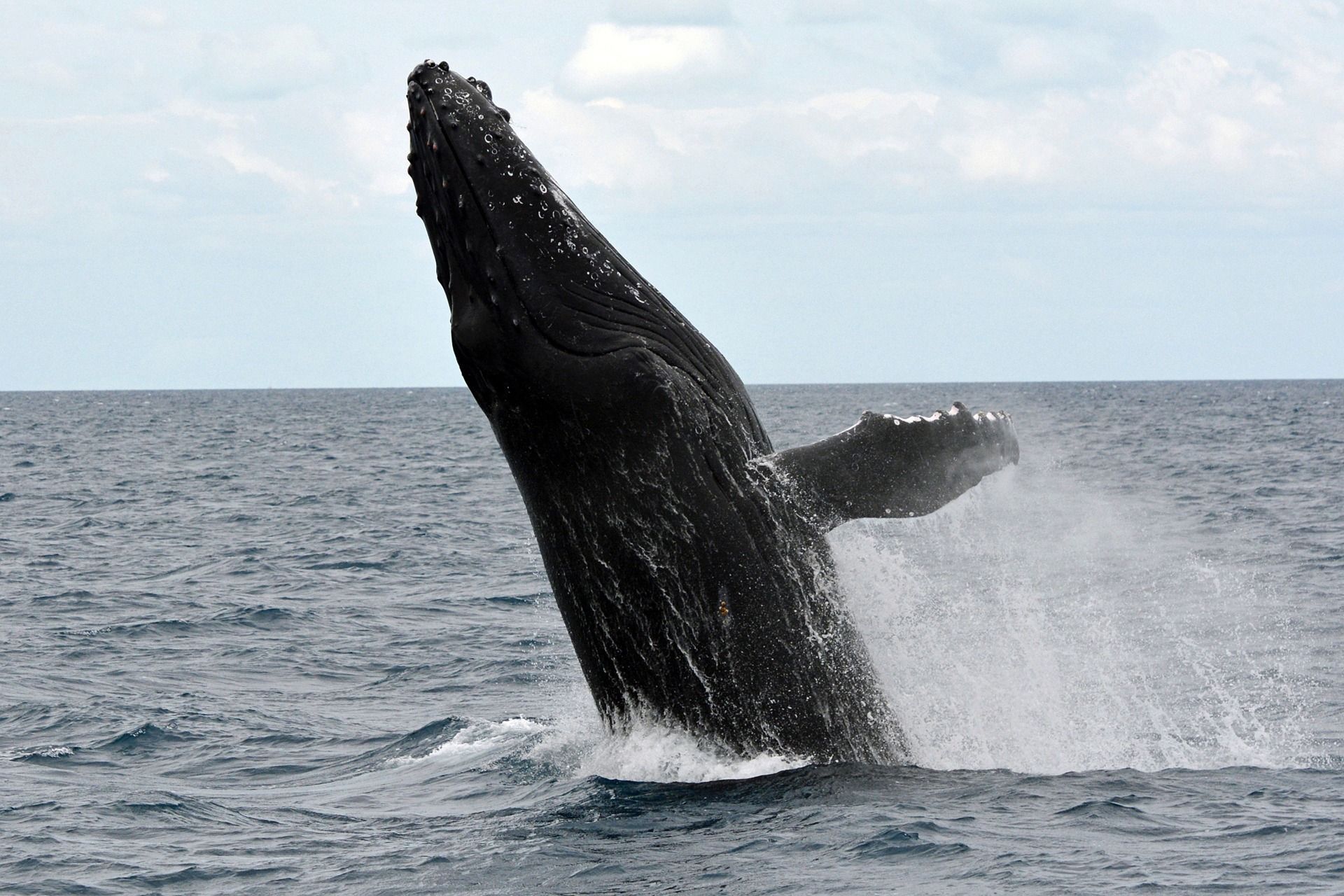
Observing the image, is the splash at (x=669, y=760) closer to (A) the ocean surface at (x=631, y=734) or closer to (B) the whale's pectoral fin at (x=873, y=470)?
(A) the ocean surface at (x=631, y=734)

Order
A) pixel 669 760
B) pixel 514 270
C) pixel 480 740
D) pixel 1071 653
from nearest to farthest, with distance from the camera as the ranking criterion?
pixel 514 270 → pixel 669 760 → pixel 480 740 → pixel 1071 653

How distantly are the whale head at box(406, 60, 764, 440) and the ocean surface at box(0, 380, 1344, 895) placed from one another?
214 cm

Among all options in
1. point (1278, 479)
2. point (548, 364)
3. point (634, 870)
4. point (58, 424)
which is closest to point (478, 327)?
point (548, 364)

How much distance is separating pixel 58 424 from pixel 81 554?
89.7m

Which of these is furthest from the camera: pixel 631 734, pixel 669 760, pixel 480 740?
pixel 480 740

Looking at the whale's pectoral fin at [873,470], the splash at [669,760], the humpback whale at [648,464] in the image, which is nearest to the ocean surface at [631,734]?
the splash at [669,760]

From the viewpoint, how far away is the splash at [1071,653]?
35.4ft

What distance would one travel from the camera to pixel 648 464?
31.1ft

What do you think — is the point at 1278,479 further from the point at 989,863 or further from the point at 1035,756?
the point at 989,863

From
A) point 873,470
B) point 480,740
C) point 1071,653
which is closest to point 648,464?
point 873,470

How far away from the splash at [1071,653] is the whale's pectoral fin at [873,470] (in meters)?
0.64

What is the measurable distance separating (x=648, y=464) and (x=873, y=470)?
1391 millimetres

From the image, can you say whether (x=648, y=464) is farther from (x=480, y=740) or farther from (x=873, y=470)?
(x=480, y=740)

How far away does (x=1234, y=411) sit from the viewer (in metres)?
114
